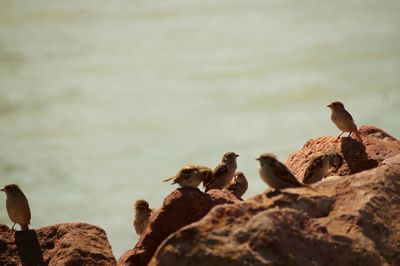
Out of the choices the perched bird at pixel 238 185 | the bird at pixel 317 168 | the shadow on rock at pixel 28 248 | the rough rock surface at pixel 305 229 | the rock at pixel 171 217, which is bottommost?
the rough rock surface at pixel 305 229

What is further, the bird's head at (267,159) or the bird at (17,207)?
the bird at (17,207)

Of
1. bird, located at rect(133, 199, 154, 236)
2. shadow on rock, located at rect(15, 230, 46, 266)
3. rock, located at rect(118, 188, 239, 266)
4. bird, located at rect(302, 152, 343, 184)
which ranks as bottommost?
rock, located at rect(118, 188, 239, 266)

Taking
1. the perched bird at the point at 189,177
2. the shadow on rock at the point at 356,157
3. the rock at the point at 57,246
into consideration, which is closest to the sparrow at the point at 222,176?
the perched bird at the point at 189,177

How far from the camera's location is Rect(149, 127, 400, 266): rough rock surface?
11531mm

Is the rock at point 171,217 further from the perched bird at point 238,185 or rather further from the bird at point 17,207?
the perched bird at point 238,185

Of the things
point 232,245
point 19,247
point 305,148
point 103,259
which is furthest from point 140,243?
point 305,148

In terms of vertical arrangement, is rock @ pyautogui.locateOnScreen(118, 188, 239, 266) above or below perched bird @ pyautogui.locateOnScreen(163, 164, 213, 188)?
below

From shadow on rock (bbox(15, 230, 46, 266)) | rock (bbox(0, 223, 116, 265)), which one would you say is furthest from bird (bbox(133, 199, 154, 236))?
shadow on rock (bbox(15, 230, 46, 266))

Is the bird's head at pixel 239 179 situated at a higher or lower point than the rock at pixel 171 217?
higher

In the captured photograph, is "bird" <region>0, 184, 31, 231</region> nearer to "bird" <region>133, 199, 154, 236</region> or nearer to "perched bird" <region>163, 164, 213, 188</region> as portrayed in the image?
"bird" <region>133, 199, 154, 236</region>

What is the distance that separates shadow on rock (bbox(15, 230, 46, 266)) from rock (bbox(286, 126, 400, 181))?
12.9ft

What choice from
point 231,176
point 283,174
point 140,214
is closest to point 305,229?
point 283,174

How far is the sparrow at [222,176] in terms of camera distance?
16.6 metres

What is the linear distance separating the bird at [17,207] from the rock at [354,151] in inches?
164
